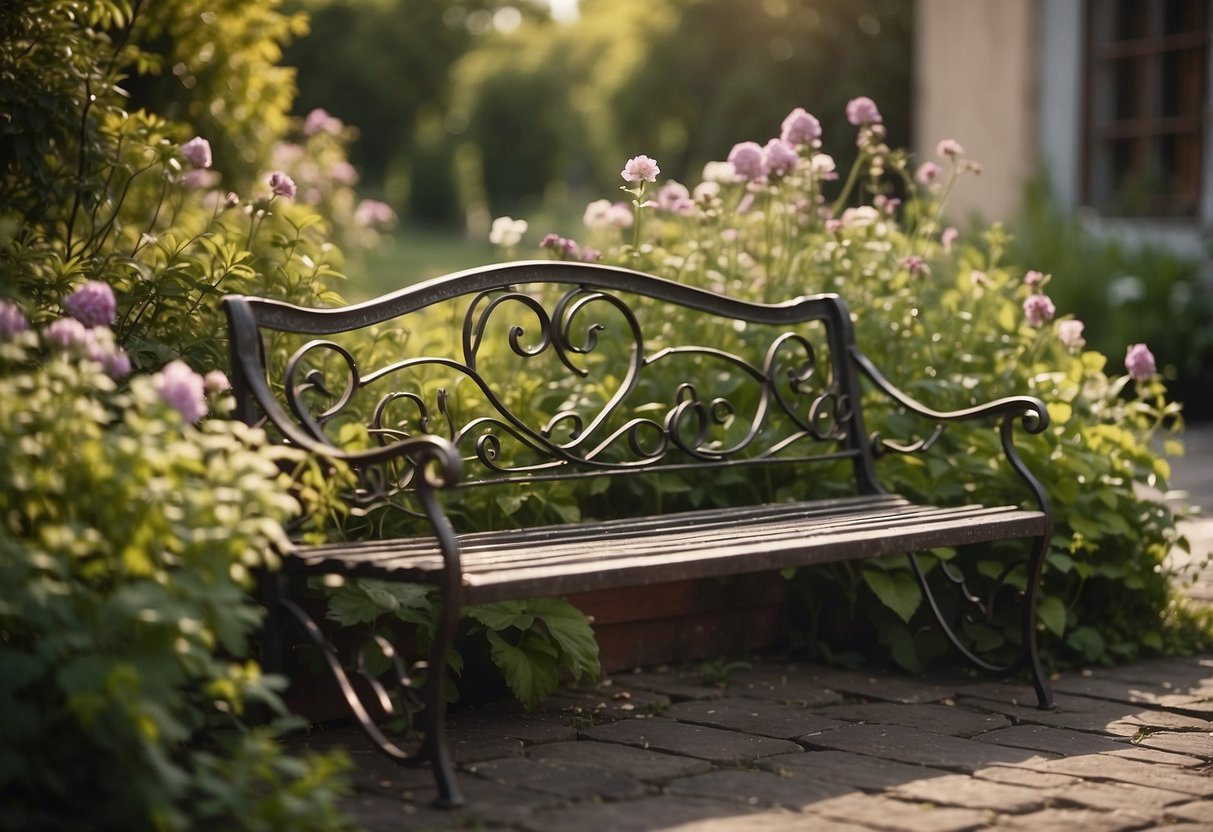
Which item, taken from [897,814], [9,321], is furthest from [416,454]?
[897,814]

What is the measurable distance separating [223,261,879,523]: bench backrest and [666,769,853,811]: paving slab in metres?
0.82

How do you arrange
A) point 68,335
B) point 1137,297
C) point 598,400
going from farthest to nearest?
point 1137,297
point 598,400
point 68,335

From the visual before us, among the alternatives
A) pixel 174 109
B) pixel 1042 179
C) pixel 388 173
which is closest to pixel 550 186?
pixel 388 173

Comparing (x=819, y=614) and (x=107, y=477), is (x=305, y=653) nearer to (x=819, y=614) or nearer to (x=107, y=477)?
(x=107, y=477)

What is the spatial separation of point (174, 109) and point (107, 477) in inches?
135

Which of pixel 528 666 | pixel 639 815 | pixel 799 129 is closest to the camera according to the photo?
pixel 639 815

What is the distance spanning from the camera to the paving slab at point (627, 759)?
10.4ft

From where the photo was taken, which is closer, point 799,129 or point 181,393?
point 181,393

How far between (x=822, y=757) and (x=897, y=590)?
841 millimetres

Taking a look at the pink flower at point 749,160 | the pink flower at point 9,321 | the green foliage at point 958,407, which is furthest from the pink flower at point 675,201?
the pink flower at point 9,321

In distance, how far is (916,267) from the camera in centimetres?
460

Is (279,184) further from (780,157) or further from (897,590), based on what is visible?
(897,590)

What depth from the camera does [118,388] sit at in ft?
11.1

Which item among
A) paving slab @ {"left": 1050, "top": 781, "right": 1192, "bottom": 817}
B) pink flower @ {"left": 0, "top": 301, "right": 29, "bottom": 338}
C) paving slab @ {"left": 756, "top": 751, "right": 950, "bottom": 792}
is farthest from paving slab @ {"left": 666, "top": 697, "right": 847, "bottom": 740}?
pink flower @ {"left": 0, "top": 301, "right": 29, "bottom": 338}
